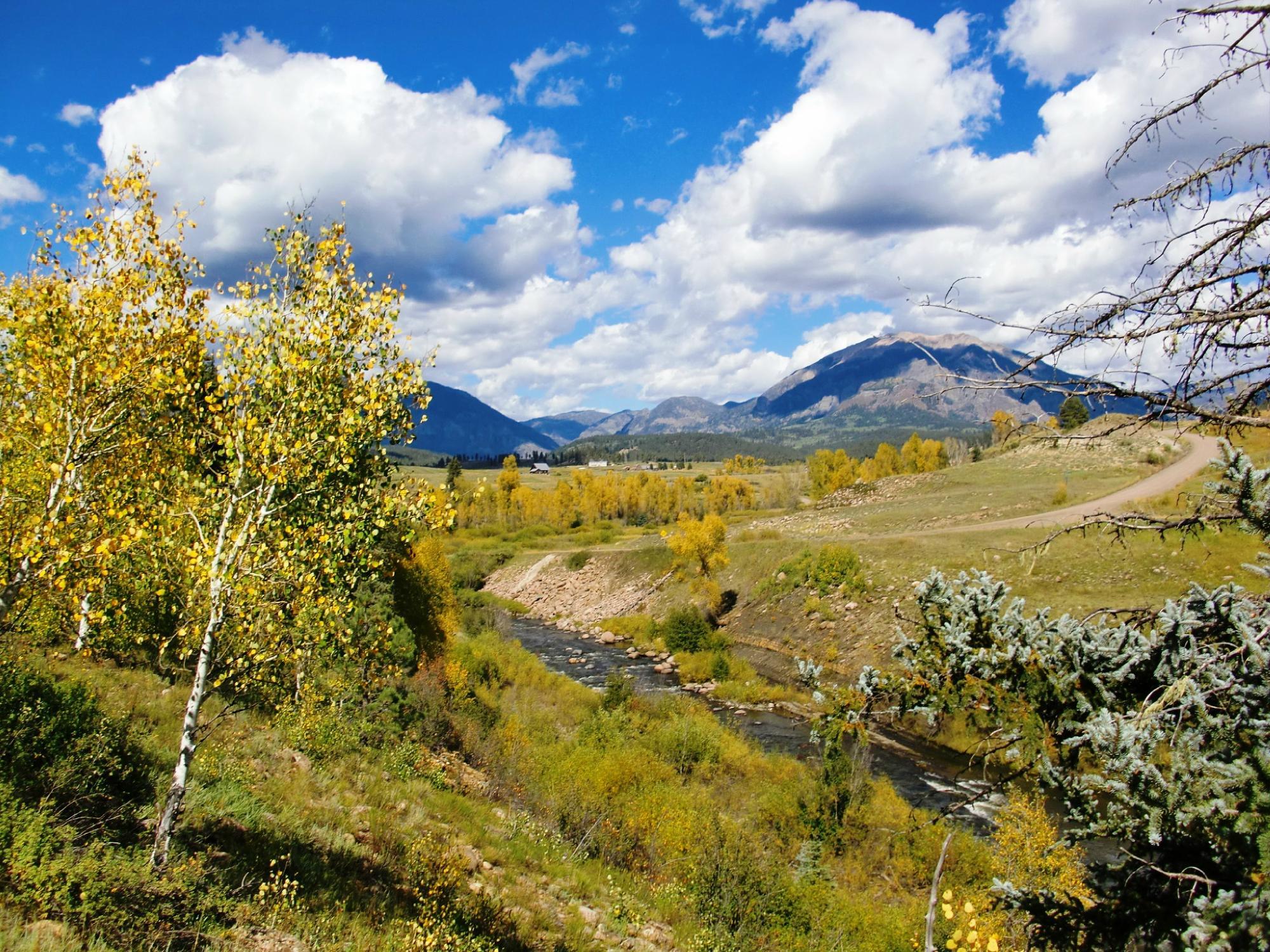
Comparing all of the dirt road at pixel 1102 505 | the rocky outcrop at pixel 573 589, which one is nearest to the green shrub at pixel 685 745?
the dirt road at pixel 1102 505

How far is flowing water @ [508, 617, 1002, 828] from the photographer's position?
23.8m

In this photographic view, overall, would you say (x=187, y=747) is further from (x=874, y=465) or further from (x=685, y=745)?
(x=874, y=465)

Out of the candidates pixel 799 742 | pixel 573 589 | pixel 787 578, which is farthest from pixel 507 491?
pixel 799 742

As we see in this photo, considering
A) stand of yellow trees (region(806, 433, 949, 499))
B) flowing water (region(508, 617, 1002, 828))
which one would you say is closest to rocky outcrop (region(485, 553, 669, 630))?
flowing water (region(508, 617, 1002, 828))

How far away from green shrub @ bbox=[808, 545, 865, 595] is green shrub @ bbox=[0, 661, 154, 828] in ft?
145

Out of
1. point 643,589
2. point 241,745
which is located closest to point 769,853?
point 241,745

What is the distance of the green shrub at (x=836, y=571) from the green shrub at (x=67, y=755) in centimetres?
4405

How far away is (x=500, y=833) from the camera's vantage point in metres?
15.2

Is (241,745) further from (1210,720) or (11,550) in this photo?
(1210,720)

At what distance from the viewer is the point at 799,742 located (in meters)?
30.0

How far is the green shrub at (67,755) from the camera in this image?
797 centimetres

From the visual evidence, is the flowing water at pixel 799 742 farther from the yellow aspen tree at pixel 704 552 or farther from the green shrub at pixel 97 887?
the yellow aspen tree at pixel 704 552

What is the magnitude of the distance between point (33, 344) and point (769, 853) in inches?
751

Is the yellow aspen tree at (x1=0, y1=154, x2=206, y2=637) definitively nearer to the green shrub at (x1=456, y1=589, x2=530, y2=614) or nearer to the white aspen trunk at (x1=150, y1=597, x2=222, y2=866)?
the white aspen trunk at (x1=150, y1=597, x2=222, y2=866)
